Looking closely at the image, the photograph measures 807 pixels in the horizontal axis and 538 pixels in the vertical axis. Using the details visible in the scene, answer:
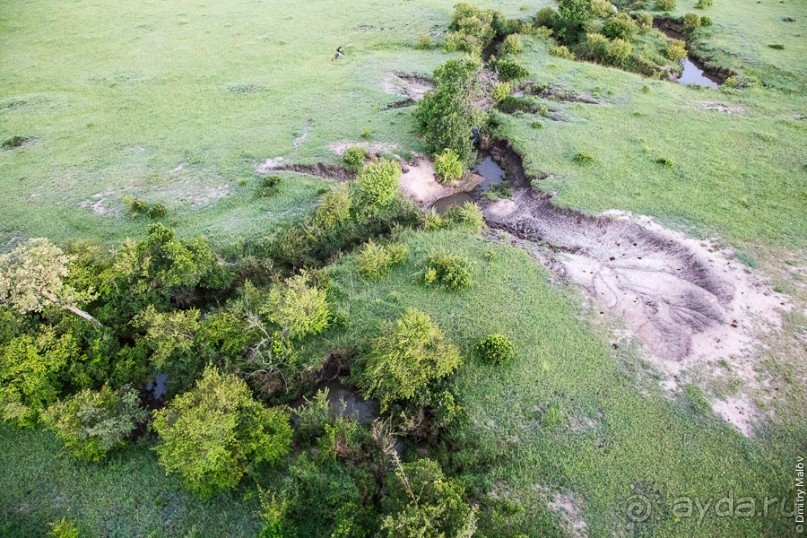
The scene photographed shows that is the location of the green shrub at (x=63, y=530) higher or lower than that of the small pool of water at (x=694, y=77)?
lower

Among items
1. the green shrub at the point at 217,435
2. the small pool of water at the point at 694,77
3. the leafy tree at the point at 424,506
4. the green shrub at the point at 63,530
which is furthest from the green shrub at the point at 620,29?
the green shrub at the point at 63,530

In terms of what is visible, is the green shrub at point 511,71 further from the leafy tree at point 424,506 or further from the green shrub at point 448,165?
the leafy tree at point 424,506

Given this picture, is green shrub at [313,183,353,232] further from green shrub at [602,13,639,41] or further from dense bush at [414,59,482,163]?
green shrub at [602,13,639,41]

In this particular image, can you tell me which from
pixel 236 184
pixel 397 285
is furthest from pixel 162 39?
pixel 397 285

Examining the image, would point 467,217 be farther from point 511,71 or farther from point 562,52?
point 562,52

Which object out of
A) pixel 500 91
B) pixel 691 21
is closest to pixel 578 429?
pixel 500 91

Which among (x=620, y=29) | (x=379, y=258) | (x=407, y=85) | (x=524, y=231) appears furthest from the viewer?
(x=620, y=29)

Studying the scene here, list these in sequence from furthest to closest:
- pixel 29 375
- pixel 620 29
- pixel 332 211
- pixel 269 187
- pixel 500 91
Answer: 1. pixel 620 29
2. pixel 500 91
3. pixel 269 187
4. pixel 332 211
5. pixel 29 375

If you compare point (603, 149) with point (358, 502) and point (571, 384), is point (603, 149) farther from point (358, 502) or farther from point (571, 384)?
point (358, 502)
